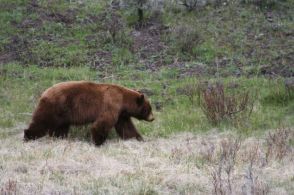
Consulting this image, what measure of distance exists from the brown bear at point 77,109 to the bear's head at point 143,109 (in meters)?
0.29

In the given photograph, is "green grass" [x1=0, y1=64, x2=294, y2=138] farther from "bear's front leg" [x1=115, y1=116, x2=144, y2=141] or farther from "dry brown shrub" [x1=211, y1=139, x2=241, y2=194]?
"dry brown shrub" [x1=211, y1=139, x2=241, y2=194]

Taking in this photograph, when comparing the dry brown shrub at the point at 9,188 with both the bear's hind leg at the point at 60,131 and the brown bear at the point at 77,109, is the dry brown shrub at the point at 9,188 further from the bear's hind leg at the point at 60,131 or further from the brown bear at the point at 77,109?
the bear's hind leg at the point at 60,131

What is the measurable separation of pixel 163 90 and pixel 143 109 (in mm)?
2990

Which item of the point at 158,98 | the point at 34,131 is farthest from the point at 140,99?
the point at 158,98

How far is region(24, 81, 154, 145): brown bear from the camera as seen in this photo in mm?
9922

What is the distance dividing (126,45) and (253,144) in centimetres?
775

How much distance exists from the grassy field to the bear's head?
31cm

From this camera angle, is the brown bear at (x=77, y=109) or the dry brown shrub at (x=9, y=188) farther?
the brown bear at (x=77, y=109)

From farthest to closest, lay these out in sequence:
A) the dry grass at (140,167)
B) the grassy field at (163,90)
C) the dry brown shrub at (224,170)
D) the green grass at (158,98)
→ the green grass at (158,98)
the grassy field at (163,90)
the dry grass at (140,167)
the dry brown shrub at (224,170)

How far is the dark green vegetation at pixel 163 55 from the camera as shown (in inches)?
474

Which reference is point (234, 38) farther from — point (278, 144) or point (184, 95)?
point (278, 144)

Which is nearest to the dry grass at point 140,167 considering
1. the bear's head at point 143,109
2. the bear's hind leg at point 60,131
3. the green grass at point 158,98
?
the bear's hind leg at point 60,131

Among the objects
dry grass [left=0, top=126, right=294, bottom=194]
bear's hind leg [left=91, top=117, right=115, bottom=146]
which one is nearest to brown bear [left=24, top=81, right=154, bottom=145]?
bear's hind leg [left=91, top=117, right=115, bottom=146]

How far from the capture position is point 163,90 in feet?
44.8
